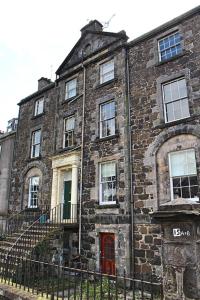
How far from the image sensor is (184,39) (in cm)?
1207

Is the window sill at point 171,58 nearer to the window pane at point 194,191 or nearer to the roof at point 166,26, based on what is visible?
the roof at point 166,26

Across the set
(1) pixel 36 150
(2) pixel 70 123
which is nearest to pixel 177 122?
(2) pixel 70 123

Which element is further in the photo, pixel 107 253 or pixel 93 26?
pixel 93 26

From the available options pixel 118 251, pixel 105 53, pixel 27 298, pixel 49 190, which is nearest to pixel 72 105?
pixel 105 53

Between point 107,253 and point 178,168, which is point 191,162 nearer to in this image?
point 178,168

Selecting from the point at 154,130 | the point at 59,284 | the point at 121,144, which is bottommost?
the point at 59,284

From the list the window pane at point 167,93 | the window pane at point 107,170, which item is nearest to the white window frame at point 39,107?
the window pane at point 107,170

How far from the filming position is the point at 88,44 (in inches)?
641

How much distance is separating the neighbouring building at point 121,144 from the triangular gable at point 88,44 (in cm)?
7

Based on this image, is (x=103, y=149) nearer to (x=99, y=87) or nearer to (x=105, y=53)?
(x=99, y=87)

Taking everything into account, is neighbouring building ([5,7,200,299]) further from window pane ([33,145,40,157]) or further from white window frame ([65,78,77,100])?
window pane ([33,145,40,157])

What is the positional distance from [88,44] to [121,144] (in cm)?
744

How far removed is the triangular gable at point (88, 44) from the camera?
14784mm

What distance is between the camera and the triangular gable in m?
14.8
